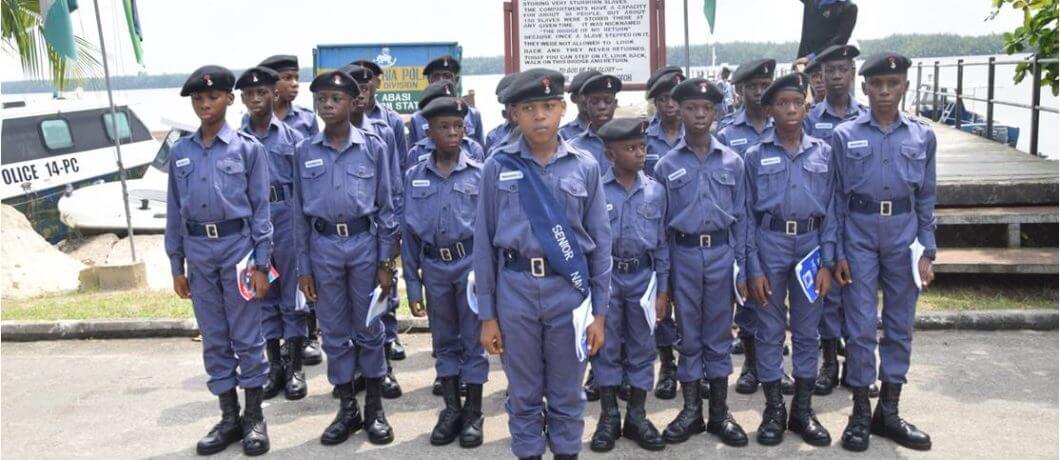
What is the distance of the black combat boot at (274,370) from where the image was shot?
659cm

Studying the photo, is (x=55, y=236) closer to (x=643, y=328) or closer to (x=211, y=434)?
(x=211, y=434)

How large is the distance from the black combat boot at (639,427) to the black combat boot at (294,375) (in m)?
2.28

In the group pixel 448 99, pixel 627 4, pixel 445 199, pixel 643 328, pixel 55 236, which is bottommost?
pixel 55 236

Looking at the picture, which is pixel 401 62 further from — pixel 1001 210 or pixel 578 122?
pixel 1001 210

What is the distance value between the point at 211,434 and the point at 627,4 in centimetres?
648

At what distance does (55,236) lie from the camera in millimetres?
17078

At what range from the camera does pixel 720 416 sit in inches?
219

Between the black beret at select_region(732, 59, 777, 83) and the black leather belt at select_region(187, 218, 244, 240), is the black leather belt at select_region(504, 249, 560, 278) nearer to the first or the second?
the black leather belt at select_region(187, 218, 244, 240)

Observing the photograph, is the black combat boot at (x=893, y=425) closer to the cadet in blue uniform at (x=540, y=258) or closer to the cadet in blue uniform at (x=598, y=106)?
the cadet in blue uniform at (x=540, y=258)

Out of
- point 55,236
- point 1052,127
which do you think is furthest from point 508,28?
point 55,236

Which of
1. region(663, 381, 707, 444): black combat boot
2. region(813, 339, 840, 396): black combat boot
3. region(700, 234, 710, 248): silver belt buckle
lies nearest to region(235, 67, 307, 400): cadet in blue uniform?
region(663, 381, 707, 444): black combat boot

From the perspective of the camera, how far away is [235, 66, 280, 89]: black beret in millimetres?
6492

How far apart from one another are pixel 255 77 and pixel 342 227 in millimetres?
1576

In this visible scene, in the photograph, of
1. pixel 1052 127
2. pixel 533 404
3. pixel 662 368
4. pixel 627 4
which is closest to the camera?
pixel 533 404
